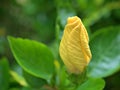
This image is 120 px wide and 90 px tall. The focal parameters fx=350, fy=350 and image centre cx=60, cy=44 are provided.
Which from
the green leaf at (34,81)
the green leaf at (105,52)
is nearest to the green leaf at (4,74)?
the green leaf at (34,81)

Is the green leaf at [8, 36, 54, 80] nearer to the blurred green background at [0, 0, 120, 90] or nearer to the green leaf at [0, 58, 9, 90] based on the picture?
the green leaf at [0, 58, 9, 90]

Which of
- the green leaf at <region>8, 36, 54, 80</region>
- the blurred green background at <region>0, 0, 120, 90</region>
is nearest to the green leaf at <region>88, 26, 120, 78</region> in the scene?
the green leaf at <region>8, 36, 54, 80</region>

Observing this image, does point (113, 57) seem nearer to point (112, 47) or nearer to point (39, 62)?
point (112, 47)

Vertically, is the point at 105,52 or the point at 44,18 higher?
the point at 44,18

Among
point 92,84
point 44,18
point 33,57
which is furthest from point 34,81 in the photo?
point 44,18

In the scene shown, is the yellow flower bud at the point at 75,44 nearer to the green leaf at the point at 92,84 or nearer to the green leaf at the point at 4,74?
the green leaf at the point at 92,84

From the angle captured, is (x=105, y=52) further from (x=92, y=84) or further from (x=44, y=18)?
(x=44, y=18)

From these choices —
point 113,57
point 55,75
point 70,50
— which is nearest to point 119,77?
point 113,57
